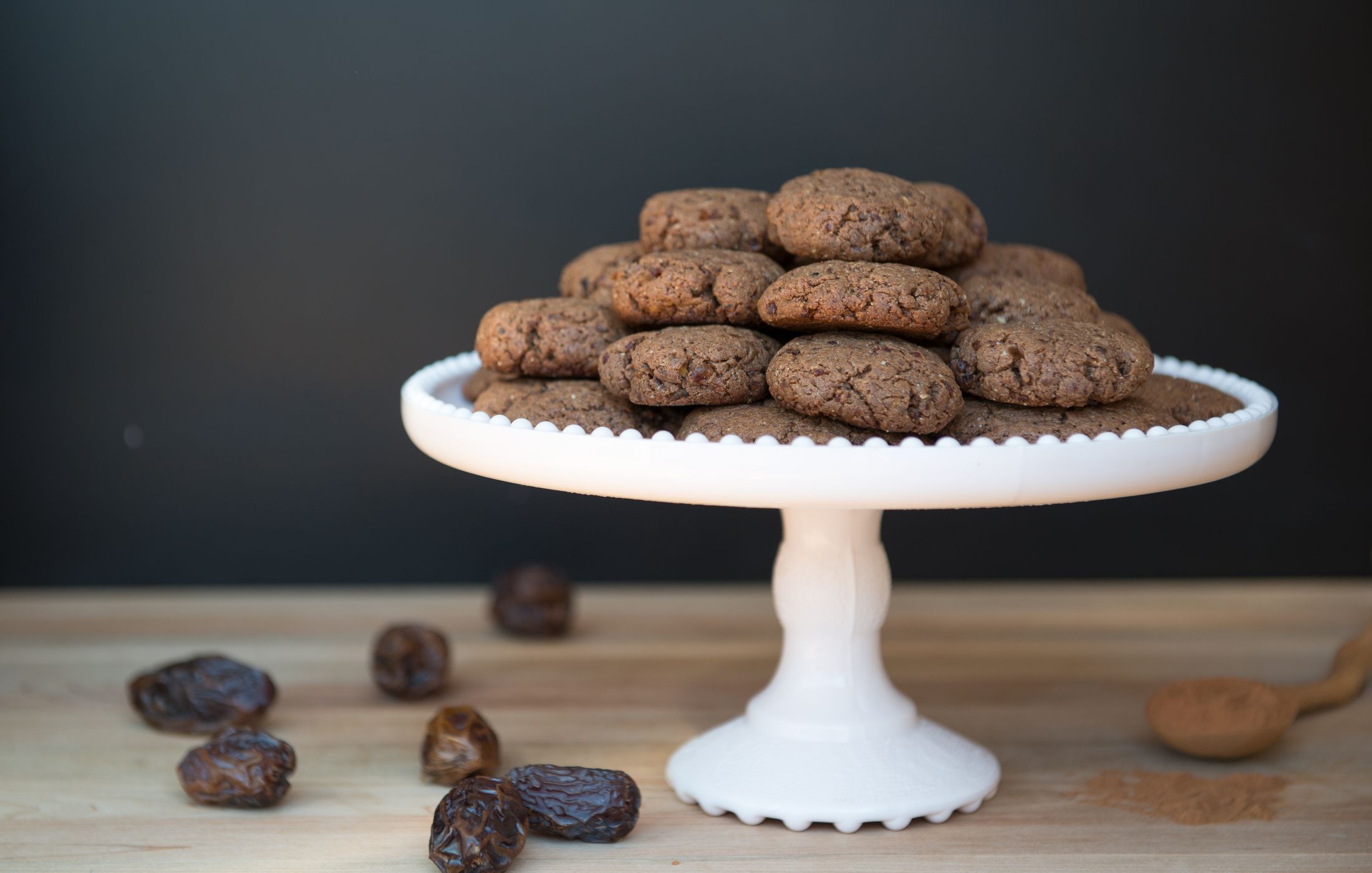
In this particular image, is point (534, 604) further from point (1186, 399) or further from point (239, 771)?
point (1186, 399)

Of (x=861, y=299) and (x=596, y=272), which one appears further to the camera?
(x=596, y=272)

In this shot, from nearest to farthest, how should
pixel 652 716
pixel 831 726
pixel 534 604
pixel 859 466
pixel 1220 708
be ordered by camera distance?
1. pixel 859 466
2. pixel 831 726
3. pixel 1220 708
4. pixel 652 716
5. pixel 534 604

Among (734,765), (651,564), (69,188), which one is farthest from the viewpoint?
(651,564)

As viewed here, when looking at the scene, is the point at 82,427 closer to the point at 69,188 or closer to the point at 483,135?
the point at 69,188

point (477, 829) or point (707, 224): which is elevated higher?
point (707, 224)

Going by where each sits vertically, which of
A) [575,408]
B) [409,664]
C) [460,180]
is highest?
[460,180]

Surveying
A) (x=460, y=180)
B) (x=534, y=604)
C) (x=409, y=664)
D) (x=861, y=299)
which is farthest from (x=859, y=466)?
(x=460, y=180)

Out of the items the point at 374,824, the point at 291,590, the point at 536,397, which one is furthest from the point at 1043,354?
the point at 291,590
